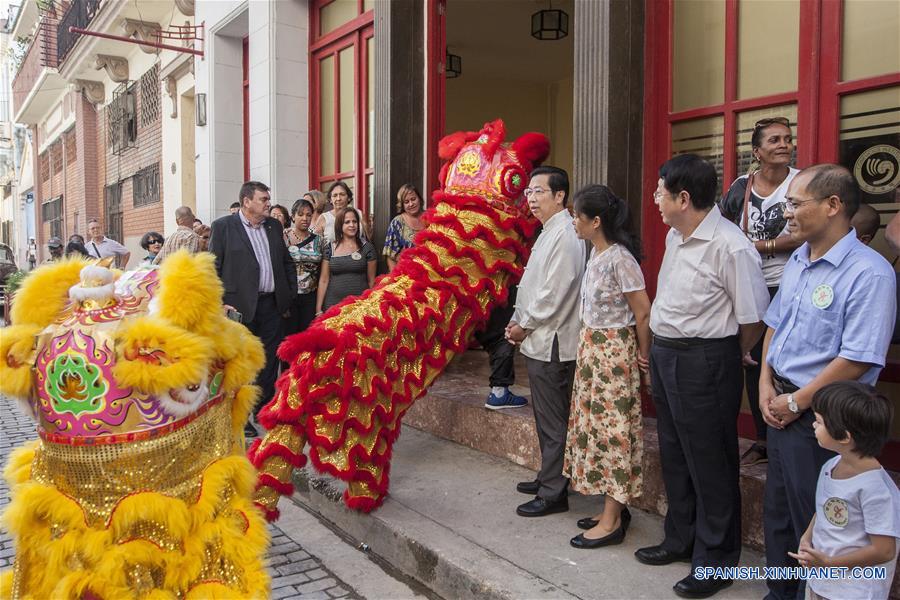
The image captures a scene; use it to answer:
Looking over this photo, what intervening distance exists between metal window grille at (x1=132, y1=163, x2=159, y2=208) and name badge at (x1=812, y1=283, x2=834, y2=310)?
12.1 m

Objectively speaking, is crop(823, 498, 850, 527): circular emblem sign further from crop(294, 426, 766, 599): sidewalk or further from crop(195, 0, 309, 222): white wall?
crop(195, 0, 309, 222): white wall

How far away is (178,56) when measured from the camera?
10891 millimetres

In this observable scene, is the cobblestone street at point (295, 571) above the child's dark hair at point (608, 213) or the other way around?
the other way around

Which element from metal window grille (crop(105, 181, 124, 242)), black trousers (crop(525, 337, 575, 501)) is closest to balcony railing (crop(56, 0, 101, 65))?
metal window grille (crop(105, 181, 124, 242))

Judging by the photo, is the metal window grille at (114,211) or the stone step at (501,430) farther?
the metal window grille at (114,211)

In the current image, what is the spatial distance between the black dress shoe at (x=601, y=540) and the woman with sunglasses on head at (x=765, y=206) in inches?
26.3

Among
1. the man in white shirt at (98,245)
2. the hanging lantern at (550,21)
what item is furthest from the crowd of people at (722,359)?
the man in white shirt at (98,245)

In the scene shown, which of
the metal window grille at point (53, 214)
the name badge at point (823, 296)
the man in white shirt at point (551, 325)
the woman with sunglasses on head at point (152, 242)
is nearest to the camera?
the name badge at point (823, 296)

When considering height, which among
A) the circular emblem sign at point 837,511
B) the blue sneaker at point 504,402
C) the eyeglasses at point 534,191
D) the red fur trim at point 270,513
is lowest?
the red fur trim at point 270,513

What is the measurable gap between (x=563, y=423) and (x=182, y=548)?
6.78ft

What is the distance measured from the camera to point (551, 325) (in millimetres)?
3557

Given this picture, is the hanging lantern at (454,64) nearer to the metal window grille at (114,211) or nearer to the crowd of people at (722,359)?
the metal window grille at (114,211)

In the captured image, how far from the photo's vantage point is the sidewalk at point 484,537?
2898 mm

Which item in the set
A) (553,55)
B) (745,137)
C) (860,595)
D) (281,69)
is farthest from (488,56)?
(860,595)
